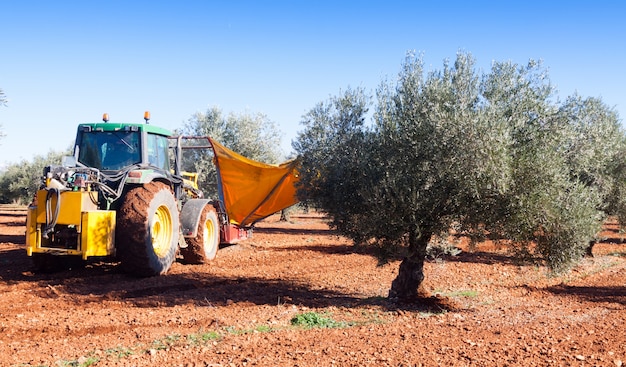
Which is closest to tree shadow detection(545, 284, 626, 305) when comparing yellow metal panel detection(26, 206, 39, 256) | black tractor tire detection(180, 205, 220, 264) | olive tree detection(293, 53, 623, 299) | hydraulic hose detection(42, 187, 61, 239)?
olive tree detection(293, 53, 623, 299)

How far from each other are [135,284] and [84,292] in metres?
0.89

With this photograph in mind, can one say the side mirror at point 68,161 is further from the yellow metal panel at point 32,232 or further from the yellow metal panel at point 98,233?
the yellow metal panel at point 98,233

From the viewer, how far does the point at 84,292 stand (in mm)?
9000

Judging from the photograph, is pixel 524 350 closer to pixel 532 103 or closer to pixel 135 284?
pixel 532 103

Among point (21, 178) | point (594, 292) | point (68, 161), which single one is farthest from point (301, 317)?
point (21, 178)

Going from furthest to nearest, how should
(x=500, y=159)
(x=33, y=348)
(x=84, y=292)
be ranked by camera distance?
(x=84, y=292) → (x=500, y=159) → (x=33, y=348)

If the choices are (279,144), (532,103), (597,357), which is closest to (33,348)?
(597,357)

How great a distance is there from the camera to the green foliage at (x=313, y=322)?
720cm

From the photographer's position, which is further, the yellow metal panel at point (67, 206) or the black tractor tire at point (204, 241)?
the black tractor tire at point (204, 241)

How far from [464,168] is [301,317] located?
3.11m

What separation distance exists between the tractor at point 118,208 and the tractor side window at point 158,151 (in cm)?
2

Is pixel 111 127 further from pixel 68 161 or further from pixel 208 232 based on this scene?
pixel 208 232

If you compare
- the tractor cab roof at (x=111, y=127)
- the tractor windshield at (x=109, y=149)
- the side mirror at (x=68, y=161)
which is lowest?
the side mirror at (x=68, y=161)

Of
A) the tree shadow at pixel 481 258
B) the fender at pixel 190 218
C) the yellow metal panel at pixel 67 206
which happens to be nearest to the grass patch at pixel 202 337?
the yellow metal panel at pixel 67 206
